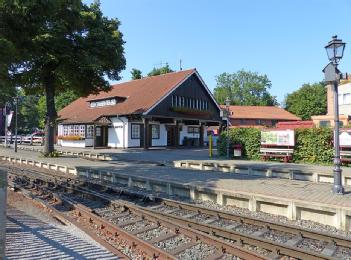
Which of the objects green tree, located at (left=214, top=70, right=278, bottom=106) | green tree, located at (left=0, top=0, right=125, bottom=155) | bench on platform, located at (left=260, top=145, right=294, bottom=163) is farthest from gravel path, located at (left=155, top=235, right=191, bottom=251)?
green tree, located at (left=214, top=70, right=278, bottom=106)

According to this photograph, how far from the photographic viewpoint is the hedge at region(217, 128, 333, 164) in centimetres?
2019

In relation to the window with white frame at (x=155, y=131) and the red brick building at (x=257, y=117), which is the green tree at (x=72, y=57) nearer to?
the window with white frame at (x=155, y=131)

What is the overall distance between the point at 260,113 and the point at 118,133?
4074 cm

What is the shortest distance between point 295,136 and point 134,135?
681 inches


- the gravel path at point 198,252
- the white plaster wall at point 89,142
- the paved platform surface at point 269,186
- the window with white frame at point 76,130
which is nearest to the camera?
the gravel path at point 198,252

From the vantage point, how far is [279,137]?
21781 mm

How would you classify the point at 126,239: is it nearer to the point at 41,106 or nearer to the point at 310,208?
the point at 310,208

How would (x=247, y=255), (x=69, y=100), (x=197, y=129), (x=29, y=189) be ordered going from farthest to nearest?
(x=69, y=100) → (x=197, y=129) → (x=29, y=189) → (x=247, y=255)

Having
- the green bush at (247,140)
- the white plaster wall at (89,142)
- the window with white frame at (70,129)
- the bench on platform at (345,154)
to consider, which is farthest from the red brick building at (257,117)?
the bench on platform at (345,154)

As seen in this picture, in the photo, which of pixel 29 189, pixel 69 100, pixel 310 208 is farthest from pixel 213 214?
pixel 69 100

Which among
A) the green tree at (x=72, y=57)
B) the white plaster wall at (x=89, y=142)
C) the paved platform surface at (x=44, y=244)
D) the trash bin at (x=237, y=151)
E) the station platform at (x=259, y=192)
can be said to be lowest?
the paved platform surface at (x=44, y=244)

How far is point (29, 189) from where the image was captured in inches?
570

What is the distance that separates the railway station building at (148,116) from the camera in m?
34.6

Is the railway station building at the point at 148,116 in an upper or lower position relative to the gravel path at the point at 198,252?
upper
